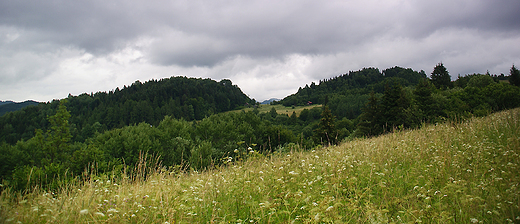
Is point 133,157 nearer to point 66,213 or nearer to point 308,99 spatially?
point 66,213

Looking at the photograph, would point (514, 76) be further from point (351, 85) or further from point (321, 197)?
point (351, 85)

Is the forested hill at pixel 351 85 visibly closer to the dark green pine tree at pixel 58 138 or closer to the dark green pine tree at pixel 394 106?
the dark green pine tree at pixel 394 106

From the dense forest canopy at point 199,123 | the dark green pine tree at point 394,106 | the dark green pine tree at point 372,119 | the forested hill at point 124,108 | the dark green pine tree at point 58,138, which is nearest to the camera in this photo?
the dense forest canopy at point 199,123

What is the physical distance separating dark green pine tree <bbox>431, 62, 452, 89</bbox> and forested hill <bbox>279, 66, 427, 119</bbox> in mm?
59001

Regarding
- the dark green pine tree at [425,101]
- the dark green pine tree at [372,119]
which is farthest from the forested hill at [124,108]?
the dark green pine tree at [425,101]

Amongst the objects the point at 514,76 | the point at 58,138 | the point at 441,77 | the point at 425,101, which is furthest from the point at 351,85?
the point at 58,138

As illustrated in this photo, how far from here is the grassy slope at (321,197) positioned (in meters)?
2.80

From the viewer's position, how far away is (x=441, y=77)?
6362cm

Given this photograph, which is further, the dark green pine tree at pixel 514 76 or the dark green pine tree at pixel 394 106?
the dark green pine tree at pixel 514 76

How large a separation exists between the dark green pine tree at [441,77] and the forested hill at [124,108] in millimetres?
77012

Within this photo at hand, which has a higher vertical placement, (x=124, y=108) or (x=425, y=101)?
(x=124, y=108)

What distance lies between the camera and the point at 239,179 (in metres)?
3.92

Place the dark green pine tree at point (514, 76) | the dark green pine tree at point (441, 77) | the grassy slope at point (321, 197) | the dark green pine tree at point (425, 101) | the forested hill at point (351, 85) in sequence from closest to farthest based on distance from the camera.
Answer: the grassy slope at point (321, 197) → the dark green pine tree at point (425, 101) → the dark green pine tree at point (514, 76) → the dark green pine tree at point (441, 77) → the forested hill at point (351, 85)

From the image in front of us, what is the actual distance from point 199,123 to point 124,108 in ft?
272
